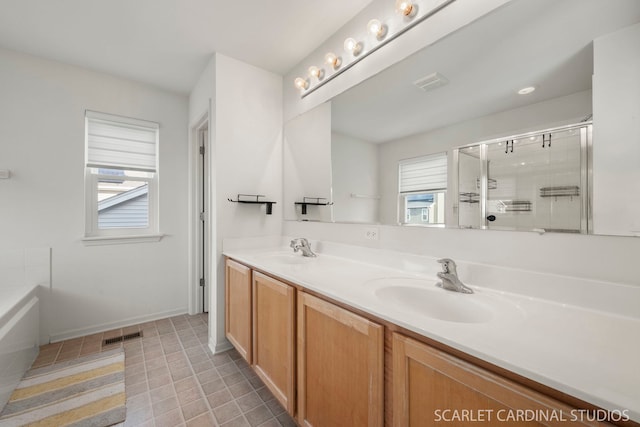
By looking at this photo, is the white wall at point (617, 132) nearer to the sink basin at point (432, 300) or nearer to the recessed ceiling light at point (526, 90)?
the recessed ceiling light at point (526, 90)

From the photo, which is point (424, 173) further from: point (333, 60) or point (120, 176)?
point (120, 176)

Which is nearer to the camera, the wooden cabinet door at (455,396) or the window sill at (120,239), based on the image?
the wooden cabinet door at (455,396)

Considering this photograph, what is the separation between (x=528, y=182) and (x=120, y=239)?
3.22 meters

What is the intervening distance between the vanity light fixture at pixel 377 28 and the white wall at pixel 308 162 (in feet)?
1.77

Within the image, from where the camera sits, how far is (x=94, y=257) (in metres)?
2.38

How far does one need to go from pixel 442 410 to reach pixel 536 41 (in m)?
1.31

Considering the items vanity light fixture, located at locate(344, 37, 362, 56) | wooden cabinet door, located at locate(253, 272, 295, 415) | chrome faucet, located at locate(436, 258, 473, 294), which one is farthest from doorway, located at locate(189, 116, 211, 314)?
chrome faucet, located at locate(436, 258, 473, 294)

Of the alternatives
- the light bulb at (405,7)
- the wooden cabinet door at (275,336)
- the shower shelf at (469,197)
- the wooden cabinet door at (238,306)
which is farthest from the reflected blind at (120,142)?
the shower shelf at (469,197)

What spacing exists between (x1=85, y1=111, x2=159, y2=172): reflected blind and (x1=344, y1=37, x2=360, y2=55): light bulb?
7.13 feet

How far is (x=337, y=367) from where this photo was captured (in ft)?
3.30


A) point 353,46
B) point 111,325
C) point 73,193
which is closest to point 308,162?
point 353,46

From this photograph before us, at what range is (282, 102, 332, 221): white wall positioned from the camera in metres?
1.97

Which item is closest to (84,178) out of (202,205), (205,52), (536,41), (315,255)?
(202,205)

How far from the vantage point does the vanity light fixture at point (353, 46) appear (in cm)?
164
